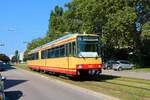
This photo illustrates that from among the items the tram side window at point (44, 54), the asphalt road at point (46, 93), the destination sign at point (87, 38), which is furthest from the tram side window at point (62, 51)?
the tram side window at point (44, 54)

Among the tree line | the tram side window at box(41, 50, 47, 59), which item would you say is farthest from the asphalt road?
the tree line

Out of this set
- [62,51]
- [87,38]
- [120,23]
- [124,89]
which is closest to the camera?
[124,89]

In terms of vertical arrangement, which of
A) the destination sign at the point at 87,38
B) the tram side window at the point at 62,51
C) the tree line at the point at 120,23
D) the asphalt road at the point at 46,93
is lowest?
the asphalt road at the point at 46,93

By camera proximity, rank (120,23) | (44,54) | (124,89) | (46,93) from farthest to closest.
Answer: (120,23)
(44,54)
(124,89)
(46,93)

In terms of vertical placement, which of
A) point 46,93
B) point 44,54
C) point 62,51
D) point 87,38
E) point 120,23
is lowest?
point 46,93

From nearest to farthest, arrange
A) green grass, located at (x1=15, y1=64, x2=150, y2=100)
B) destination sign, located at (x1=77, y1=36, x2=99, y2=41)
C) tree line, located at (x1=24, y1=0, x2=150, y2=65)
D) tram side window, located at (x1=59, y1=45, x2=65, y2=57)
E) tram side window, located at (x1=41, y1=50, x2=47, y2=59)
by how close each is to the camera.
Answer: green grass, located at (x1=15, y1=64, x2=150, y2=100)
destination sign, located at (x1=77, y1=36, x2=99, y2=41)
tram side window, located at (x1=59, y1=45, x2=65, y2=57)
tram side window, located at (x1=41, y1=50, x2=47, y2=59)
tree line, located at (x1=24, y1=0, x2=150, y2=65)

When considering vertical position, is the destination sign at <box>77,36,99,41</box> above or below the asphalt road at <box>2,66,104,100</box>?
above

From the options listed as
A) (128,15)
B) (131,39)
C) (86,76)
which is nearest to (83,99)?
(86,76)

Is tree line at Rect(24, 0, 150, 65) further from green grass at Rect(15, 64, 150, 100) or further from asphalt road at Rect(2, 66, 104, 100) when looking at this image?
asphalt road at Rect(2, 66, 104, 100)

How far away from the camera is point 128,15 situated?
57.2 m

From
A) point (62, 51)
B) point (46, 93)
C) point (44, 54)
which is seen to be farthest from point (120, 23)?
point (46, 93)

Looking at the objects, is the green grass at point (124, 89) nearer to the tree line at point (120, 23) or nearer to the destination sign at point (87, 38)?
the destination sign at point (87, 38)

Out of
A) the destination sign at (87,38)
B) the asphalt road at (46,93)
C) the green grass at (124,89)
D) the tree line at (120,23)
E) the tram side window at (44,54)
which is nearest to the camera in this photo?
the green grass at (124,89)

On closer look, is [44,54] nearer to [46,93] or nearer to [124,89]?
[124,89]
